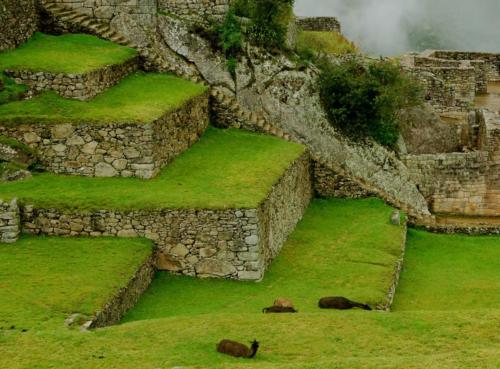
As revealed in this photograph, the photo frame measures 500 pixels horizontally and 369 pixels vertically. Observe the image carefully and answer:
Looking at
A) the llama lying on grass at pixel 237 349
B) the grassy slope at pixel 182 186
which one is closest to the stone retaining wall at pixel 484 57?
the grassy slope at pixel 182 186

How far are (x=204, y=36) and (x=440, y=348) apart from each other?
632 inches

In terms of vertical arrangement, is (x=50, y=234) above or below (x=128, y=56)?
below

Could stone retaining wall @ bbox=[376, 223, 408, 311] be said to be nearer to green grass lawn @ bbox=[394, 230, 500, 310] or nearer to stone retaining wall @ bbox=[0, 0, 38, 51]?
→ green grass lawn @ bbox=[394, 230, 500, 310]

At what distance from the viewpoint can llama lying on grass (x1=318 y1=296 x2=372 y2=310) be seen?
64.7 ft

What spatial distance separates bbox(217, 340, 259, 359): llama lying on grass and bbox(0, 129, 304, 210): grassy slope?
6.09 m

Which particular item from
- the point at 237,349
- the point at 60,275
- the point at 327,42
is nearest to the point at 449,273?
the point at 60,275

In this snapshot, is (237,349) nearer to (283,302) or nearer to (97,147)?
(283,302)

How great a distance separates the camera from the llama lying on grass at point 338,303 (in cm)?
1973

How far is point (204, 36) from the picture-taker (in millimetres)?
30188

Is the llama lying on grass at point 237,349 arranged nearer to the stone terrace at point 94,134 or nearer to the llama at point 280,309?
the llama at point 280,309

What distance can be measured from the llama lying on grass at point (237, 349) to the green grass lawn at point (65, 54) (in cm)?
1121

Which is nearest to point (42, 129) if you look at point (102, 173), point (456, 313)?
point (102, 173)

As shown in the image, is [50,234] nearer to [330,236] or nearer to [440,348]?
[330,236]

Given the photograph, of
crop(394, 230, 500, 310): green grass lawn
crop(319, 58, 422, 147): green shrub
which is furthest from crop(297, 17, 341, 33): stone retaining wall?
crop(394, 230, 500, 310): green grass lawn
